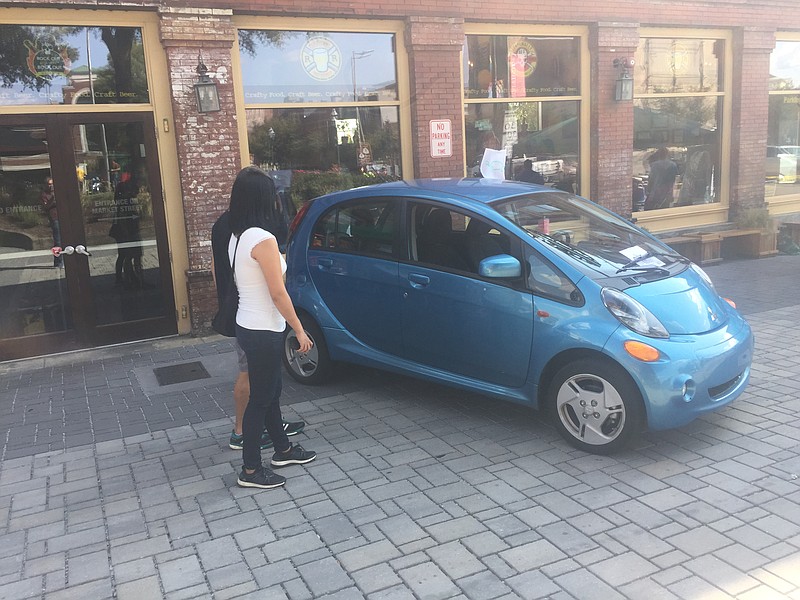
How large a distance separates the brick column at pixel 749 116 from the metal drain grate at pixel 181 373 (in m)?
9.81

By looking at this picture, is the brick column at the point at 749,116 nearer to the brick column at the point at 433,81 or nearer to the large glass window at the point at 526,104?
the large glass window at the point at 526,104

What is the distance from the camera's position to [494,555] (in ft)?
11.6

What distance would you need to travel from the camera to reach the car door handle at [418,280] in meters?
5.31

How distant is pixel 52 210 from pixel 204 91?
2111mm

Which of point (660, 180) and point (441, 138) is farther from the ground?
point (441, 138)

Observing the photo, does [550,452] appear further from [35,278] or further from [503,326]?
[35,278]

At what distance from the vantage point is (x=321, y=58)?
8.97 m

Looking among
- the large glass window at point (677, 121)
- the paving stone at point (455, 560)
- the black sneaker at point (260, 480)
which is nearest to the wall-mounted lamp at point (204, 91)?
the black sneaker at point (260, 480)

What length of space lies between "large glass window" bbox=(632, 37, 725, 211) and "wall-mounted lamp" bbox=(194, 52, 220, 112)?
6.84 metres

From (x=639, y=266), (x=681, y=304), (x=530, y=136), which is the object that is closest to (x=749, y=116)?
(x=530, y=136)

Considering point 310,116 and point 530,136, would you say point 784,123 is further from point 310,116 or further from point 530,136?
point 310,116

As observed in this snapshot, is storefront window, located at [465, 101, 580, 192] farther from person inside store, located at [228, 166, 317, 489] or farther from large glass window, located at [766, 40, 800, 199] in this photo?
person inside store, located at [228, 166, 317, 489]

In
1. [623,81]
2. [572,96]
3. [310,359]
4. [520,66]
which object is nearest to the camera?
[310,359]

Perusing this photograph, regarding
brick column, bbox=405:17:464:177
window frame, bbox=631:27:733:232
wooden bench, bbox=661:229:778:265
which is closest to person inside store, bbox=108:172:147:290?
brick column, bbox=405:17:464:177
